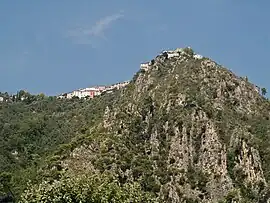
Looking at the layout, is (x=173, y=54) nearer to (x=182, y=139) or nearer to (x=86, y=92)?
(x=182, y=139)

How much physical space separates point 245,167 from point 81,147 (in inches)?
858

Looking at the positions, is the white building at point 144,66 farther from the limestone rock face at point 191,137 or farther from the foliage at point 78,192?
the foliage at point 78,192

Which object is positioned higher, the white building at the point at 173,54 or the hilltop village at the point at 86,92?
the hilltop village at the point at 86,92

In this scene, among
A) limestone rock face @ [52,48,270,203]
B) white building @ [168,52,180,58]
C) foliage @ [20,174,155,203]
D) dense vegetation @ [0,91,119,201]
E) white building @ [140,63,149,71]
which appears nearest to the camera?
foliage @ [20,174,155,203]

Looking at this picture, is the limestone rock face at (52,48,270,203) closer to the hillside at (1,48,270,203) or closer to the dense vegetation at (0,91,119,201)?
the hillside at (1,48,270,203)

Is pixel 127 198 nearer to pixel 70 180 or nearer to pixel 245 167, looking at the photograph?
pixel 70 180

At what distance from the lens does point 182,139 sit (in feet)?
292

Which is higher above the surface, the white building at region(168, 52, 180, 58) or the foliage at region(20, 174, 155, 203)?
the white building at region(168, 52, 180, 58)

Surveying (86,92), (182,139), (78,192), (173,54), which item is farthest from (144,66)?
(78,192)

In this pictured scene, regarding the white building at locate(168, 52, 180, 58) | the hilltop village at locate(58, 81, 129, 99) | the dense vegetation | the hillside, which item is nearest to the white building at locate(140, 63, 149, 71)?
the hillside

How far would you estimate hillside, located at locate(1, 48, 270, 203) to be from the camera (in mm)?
80438

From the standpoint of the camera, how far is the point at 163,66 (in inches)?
4117

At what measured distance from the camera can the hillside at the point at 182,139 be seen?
264 ft

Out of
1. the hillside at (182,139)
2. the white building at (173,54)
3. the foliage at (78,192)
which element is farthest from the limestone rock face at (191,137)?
the foliage at (78,192)
